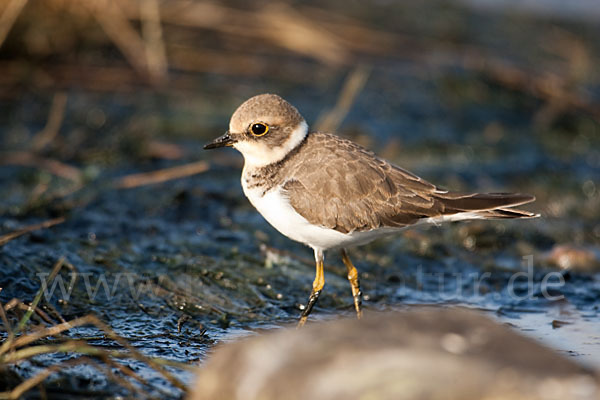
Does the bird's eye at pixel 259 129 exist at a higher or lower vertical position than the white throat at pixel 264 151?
higher

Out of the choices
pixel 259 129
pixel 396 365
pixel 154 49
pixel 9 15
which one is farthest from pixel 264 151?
pixel 154 49

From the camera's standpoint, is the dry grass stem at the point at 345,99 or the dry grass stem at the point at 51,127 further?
the dry grass stem at the point at 345,99

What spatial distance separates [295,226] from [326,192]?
13.0 inches

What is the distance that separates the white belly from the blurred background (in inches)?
26.9

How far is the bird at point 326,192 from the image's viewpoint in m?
5.59

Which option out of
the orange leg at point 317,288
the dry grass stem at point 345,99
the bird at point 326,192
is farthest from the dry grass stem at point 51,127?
the orange leg at point 317,288

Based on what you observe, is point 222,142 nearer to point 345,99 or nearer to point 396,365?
point 396,365

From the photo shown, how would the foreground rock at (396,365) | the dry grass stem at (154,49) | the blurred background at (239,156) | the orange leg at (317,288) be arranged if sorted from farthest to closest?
the dry grass stem at (154,49)
the blurred background at (239,156)
the orange leg at (317,288)
the foreground rock at (396,365)

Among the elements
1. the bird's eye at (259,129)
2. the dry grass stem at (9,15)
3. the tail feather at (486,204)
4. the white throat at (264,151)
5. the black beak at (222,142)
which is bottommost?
the tail feather at (486,204)

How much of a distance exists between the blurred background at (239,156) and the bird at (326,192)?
2.60 feet

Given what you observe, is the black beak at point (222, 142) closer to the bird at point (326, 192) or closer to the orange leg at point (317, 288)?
the bird at point (326, 192)

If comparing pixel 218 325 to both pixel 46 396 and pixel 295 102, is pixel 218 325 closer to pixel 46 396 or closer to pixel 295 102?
pixel 46 396

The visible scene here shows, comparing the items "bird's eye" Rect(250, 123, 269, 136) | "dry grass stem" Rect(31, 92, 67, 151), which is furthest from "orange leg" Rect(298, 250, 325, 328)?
"dry grass stem" Rect(31, 92, 67, 151)

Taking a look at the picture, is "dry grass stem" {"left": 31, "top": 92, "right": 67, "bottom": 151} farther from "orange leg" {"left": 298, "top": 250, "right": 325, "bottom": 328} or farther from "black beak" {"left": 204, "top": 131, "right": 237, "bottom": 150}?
"orange leg" {"left": 298, "top": 250, "right": 325, "bottom": 328}
